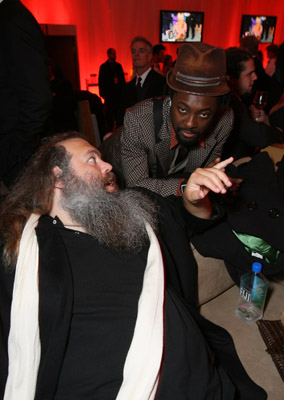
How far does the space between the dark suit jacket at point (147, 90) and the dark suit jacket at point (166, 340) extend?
2.65m

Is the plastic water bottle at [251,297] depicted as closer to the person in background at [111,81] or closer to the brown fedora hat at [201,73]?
the brown fedora hat at [201,73]

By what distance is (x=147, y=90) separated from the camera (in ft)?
12.5

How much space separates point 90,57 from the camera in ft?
25.5

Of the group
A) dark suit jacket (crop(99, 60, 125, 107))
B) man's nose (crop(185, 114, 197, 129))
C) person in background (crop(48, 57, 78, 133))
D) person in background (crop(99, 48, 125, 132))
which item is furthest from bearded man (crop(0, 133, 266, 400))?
dark suit jacket (crop(99, 60, 125, 107))

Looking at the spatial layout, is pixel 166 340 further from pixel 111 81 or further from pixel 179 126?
pixel 111 81

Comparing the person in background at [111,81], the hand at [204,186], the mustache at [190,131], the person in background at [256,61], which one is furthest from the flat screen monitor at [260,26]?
the hand at [204,186]

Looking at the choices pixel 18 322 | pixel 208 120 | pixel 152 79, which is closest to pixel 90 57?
pixel 152 79

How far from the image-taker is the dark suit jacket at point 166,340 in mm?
1239

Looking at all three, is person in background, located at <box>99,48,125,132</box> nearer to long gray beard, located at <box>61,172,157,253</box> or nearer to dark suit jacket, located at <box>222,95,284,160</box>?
dark suit jacket, located at <box>222,95,284,160</box>

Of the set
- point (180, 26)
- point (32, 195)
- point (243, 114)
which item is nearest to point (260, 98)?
point (243, 114)

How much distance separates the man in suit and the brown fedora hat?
6.70 ft

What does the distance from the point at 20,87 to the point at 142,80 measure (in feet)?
7.34

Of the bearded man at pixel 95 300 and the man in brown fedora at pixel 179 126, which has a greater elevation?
the man in brown fedora at pixel 179 126

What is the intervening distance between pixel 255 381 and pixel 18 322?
1.19 m
